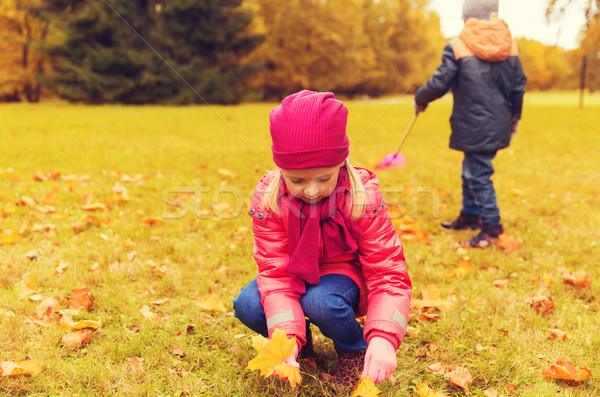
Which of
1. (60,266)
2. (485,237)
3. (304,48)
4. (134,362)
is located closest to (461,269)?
(485,237)

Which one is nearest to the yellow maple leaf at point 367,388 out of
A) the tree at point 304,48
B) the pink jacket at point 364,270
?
the pink jacket at point 364,270

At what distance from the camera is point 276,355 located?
64.6 inches

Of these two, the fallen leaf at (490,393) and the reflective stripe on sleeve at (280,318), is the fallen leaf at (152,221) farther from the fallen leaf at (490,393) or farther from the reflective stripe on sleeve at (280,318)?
the fallen leaf at (490,393)

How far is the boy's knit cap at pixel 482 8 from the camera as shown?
352 centimetres

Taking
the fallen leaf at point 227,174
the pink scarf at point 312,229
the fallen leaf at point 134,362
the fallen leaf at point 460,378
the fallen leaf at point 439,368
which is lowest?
the fallen leaf at point 227,174

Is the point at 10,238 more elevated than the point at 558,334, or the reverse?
the point at 10,238

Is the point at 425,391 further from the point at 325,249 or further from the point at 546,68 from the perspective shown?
the point at 546,68

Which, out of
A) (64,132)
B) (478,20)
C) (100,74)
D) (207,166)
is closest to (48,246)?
(207,166)

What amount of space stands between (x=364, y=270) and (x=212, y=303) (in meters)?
1.09

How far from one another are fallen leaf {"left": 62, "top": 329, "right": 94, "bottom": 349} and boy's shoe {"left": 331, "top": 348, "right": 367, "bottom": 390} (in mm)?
1273

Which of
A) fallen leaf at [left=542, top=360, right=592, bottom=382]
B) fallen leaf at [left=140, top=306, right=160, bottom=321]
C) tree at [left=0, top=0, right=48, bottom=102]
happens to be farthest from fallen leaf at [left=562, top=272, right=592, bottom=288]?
tree at [left=0, top=0, right=48, bottom=102]

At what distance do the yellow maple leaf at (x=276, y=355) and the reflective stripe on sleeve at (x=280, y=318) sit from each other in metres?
Result: 0.18

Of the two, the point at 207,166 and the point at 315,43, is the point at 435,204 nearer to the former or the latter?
the point at 207,166

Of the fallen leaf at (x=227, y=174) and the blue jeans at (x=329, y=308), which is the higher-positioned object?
the blue jeans at (x=329, y=308)
